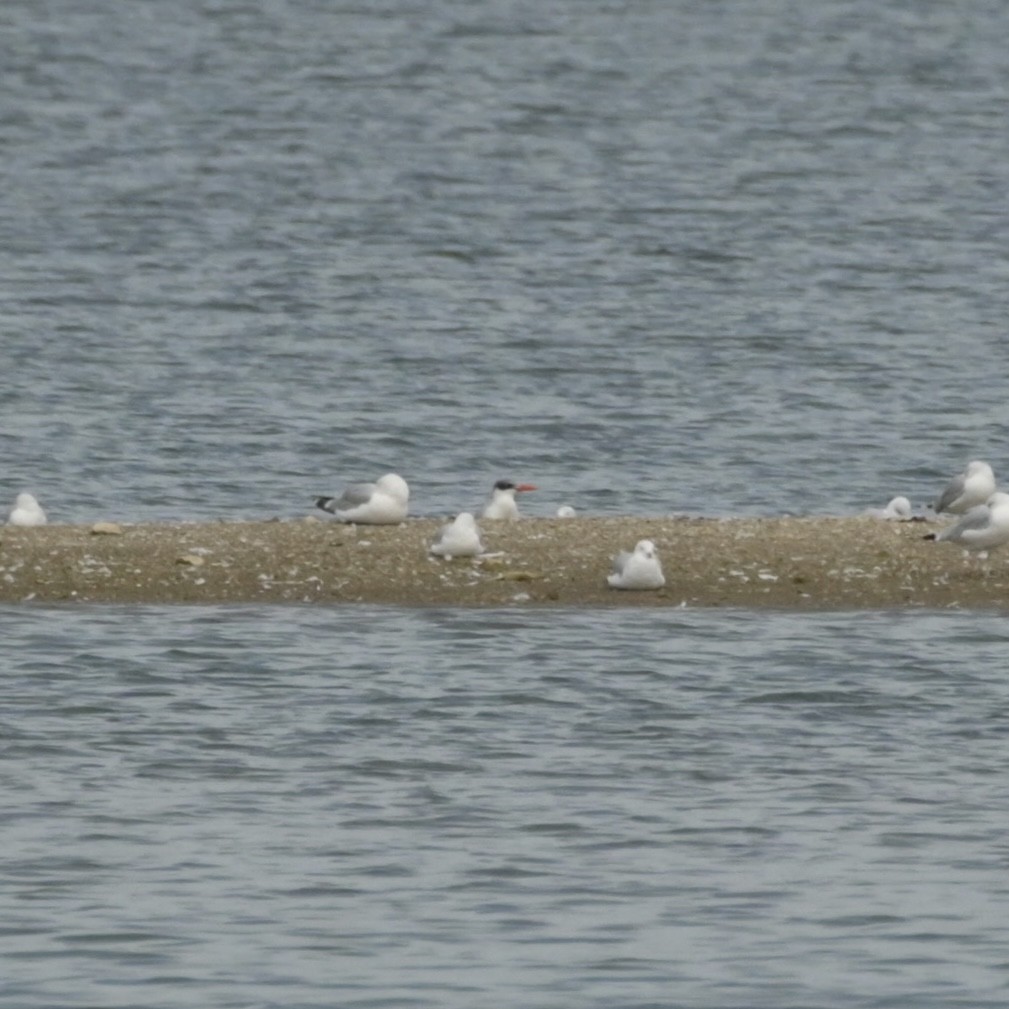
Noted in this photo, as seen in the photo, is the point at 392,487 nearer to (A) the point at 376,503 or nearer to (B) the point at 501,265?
(A) the point at 376,503

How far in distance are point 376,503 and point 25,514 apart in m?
2.54

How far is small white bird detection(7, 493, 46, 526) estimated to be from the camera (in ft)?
76.1

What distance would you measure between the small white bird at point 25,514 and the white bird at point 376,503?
214cm

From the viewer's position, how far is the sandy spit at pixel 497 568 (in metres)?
21.7

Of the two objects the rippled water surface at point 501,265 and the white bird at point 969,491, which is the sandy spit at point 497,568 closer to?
the white bird at point 969,491

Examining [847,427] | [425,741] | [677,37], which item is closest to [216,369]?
[847,427]

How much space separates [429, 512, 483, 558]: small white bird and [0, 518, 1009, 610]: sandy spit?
0.28 feet

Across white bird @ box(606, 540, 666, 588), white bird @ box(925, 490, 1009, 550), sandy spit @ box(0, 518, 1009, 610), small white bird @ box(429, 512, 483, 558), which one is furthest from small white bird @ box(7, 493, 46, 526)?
white bird @ box(925, 490, 1009, 550)

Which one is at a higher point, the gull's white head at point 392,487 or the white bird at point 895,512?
the gull's white head at point 392,487

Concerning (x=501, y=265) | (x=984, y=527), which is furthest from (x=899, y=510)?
(x=501, y=265)

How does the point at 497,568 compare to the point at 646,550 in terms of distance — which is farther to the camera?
the point at 497,568

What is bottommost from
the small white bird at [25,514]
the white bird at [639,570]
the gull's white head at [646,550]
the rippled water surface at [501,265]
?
the rippled water surface at [501,265]

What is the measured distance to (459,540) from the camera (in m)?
21.6

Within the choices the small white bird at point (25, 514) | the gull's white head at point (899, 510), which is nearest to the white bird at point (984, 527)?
the gull's white head at point (899, 510)
